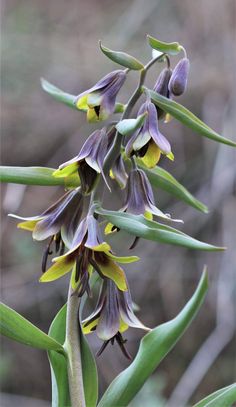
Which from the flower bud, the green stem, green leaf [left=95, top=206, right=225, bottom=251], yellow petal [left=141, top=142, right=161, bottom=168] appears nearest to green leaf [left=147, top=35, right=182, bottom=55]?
the flower bud

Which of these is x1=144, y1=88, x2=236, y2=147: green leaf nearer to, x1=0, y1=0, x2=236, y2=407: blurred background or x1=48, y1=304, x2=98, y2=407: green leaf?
x1=48, y1=304, x2=98, y2=407: green leaf

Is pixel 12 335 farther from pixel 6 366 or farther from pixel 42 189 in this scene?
pixel 42 189

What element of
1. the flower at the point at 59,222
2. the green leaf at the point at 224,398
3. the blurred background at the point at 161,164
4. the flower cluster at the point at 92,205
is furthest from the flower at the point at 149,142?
the blurred background at the point at 161,164

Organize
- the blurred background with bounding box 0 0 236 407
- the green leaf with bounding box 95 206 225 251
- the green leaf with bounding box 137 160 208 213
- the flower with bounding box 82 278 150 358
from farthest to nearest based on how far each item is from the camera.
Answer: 1. the blurred background with bounding box 0 0 236 407
2. the green leaf with bounding box 137 160 208 213
3. the flower with bounding box 82 278 150 358
4. the green leaf with bounding box 95 206 225 251

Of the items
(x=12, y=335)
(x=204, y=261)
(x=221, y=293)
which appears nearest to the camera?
(x=12, y=335)

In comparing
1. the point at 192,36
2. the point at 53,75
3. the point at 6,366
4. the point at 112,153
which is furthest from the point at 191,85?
the point at 112,153

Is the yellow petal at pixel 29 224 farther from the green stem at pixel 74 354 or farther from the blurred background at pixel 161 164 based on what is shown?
the blurred background at pixel 161 164
